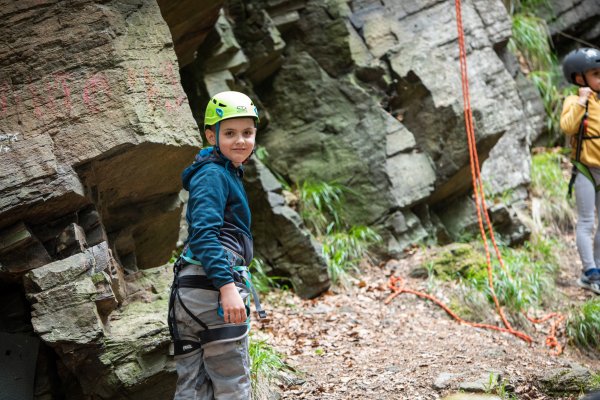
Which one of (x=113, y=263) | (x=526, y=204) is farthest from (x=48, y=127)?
(x=526, y=204)

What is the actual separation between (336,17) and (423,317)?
14.2ft

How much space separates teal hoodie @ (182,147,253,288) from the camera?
3127 millimetres

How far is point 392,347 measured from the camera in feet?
18.5

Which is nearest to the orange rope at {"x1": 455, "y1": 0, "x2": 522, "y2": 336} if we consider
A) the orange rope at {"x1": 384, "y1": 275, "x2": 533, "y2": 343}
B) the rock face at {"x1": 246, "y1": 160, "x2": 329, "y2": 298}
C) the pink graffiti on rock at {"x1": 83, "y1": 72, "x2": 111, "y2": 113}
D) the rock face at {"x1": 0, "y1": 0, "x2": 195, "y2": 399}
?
the orange rope at {"x1": 384, "y1": 275, "x2": 533, "y2": 343}

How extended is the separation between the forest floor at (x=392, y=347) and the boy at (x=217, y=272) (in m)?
1.39

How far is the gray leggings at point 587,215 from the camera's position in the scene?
21.8 feet

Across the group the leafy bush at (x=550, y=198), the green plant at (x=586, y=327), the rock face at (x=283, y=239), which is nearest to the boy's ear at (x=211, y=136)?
the rock face at (x=283, y=239)

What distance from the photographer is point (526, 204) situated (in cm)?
959

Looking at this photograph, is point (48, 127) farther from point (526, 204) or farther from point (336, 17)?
point (526, 204)

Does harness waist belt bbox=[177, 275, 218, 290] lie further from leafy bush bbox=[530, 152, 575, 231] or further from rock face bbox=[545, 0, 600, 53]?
rock face bbox=[545, 0, 600, 53]

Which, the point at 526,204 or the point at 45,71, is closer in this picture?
the point at 45,71

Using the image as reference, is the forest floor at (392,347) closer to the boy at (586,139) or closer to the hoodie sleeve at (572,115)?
the boy at (586,139)

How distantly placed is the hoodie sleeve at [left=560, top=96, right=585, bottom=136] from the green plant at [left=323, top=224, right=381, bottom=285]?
260 centimetres

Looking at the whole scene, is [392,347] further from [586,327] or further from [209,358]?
[209,358]
